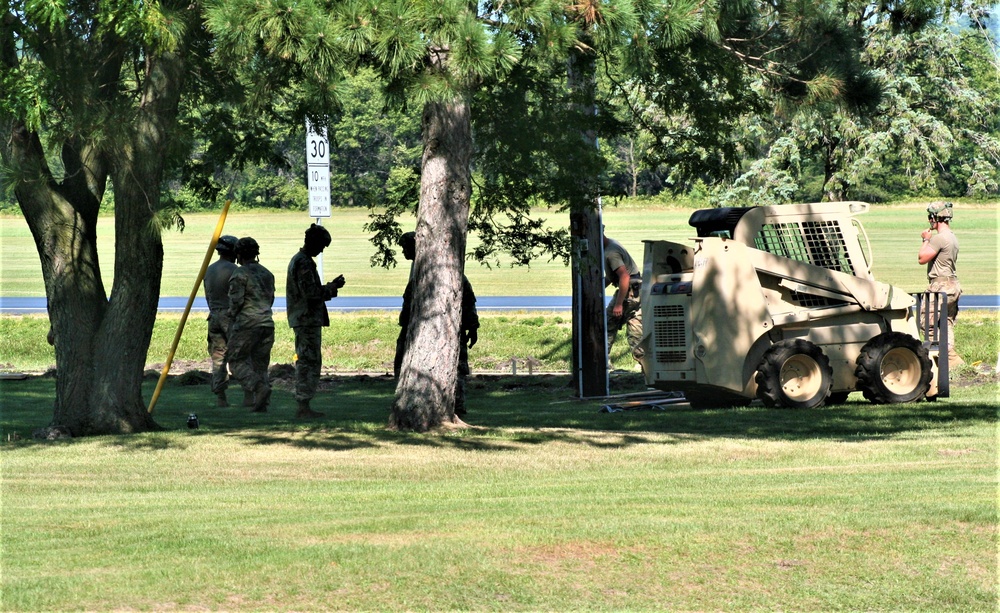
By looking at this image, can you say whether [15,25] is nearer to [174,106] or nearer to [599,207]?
[174,106]

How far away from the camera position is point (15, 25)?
11.4 metres

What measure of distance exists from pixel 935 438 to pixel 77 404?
768 centimetres

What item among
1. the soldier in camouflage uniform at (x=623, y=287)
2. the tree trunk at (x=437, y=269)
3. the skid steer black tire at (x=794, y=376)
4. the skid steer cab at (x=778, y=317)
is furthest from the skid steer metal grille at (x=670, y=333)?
the tree trunk at (x=437, y=269)

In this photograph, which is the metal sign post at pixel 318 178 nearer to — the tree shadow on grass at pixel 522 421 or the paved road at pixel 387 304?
the tree shadow on grass at pixel 522 421

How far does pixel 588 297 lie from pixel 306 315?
15.1 feet

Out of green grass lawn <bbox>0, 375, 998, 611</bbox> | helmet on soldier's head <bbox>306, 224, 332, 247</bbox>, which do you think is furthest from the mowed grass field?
Answer: helmet on soldier's head <bbox>306, 224, 332, 247</bbox>

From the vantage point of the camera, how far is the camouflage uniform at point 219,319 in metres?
16.0

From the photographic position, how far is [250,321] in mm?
15266

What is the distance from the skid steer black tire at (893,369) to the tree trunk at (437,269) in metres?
4.86

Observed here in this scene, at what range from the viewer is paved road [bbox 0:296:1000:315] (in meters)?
31.5

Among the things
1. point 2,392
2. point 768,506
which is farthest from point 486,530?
point 2,392

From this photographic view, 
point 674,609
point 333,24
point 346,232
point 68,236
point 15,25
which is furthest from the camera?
point 346,232

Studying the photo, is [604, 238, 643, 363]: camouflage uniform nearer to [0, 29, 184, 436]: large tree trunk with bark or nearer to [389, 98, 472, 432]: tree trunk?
[389, 98, 472, 432]: tree trunk

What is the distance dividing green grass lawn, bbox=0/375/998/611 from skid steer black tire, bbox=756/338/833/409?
1.07 metres
